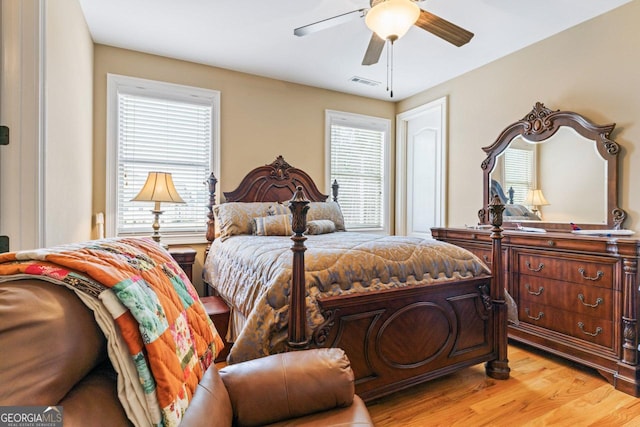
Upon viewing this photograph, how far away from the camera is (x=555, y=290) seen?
262 cm

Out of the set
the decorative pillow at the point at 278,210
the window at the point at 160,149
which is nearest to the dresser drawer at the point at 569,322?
the decorative pillow at the point at 278,210

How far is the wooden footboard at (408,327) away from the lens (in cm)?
164

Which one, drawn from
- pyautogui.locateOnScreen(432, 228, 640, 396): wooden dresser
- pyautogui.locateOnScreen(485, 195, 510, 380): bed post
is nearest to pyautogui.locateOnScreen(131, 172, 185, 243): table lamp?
pyautogui.locateOnScreen(485, 195, 510, 380): bed post

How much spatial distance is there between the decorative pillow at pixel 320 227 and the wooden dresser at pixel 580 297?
5.51 ft

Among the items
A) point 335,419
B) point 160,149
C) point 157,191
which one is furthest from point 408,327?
point 160,149

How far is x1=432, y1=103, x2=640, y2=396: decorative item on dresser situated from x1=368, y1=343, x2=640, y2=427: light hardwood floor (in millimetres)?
213

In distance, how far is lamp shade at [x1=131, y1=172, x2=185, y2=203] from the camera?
2.99 meters

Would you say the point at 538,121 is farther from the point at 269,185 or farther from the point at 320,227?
the point at 269,185

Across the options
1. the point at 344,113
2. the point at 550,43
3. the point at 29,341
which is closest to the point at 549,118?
the point at 550,43

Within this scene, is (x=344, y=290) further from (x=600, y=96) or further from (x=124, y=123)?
(x=124, y=123)

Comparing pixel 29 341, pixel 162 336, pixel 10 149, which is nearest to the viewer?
pixel 29 341

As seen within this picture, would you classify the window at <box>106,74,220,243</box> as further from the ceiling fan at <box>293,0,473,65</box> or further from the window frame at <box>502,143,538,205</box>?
the window frame at <box>502,143,538,205</box>

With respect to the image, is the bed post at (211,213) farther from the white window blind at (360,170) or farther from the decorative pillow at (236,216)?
the white window blind at (360,170)

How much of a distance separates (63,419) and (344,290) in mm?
1389
